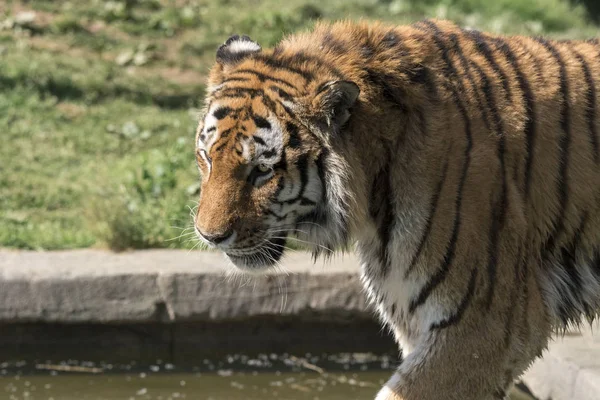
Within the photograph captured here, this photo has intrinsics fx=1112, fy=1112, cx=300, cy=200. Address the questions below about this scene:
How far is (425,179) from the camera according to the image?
3428mm

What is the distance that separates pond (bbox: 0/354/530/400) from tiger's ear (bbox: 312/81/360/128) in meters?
1.96

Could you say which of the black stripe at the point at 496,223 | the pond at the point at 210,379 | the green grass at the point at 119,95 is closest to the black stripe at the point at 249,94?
the black stripe at the point at 496,223

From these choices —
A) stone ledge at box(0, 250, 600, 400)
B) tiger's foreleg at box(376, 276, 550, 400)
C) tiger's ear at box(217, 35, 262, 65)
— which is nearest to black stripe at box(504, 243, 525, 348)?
tiger's foreleg at box(376, 276, 550, 400)

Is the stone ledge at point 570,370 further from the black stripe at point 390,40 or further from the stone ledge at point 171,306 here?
the black stripe at point 390,40

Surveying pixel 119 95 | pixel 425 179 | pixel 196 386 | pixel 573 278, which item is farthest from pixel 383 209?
pixel 119 95

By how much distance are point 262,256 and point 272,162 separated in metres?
0.34

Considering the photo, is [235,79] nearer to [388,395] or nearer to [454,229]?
[454,229]

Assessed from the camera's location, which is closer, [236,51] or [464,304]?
[464,304]

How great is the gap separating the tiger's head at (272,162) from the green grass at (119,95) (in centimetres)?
121

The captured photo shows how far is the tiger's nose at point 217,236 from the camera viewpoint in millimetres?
3352

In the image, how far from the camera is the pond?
4984 millimetres

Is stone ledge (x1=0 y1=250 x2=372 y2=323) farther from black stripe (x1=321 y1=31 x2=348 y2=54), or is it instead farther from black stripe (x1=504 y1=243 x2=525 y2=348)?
black stripe (x1=504 y1=243 x2=525 y2=348)

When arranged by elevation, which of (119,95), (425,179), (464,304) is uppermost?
(425,179)

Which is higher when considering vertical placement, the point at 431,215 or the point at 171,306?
the point at 431,215
